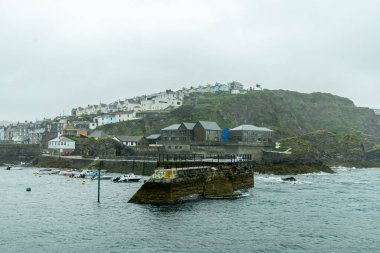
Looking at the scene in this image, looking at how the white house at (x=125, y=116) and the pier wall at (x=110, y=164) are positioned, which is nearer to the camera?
the pier wall at (x=110, y=164)

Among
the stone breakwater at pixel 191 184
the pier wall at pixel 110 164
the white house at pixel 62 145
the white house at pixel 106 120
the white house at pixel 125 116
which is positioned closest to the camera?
the stone breakwater at pixel 191 184

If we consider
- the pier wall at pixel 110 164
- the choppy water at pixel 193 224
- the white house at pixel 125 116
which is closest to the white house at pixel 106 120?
the white house at pixel 125 116

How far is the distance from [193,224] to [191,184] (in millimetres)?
16512

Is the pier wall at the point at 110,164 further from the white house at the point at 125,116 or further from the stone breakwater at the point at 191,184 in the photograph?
the white house at the point at 125,116

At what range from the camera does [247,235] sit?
130ft

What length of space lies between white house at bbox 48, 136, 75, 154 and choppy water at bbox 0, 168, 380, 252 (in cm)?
8089

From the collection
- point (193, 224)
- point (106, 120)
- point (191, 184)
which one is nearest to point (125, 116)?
point (106, 120)

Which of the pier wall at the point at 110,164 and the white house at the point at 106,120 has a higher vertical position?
the white house at the point at 106,120

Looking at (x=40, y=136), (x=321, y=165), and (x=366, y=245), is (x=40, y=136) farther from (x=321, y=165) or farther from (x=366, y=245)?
(x=366, y=245)

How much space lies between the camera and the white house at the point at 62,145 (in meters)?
148

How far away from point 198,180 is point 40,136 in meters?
154

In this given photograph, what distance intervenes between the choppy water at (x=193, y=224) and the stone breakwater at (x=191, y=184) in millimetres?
2069

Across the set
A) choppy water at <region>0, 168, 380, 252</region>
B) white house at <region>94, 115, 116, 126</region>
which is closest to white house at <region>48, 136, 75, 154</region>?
white house at <region>94, 115, 116, 126</region>

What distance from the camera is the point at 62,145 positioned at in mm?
150625
